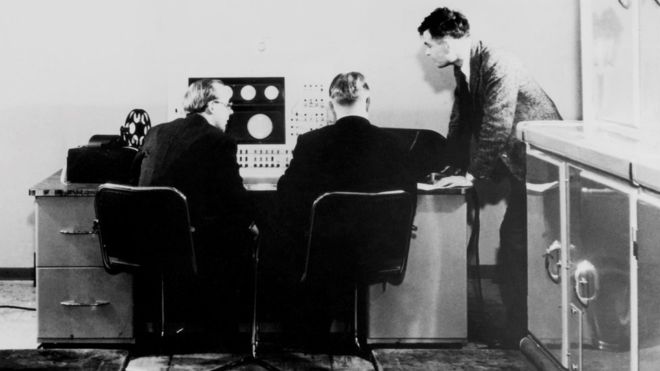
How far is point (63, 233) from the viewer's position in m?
3.68

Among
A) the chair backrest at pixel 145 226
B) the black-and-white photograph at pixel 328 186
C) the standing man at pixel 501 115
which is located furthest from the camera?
the standing man at pixel 501 115

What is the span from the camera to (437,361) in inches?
142

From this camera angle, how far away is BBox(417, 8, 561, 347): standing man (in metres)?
3.77

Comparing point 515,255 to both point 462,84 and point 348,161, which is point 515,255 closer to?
point 462,84

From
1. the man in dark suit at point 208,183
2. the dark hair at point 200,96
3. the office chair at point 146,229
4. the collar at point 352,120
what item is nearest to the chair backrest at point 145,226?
the office chair at point 146,229

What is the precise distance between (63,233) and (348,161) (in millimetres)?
1228

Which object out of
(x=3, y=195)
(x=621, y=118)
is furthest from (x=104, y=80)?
(x=621, y=118)

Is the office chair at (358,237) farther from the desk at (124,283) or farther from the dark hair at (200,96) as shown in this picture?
the dark hair at (200,96)

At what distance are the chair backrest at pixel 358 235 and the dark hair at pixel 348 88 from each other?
42 cm

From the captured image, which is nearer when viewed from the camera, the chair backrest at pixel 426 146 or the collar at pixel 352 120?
the collar at pixel 352 120

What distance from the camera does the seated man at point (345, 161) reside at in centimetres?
330

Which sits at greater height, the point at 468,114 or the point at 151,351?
the point at 468,114

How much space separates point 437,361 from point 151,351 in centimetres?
116

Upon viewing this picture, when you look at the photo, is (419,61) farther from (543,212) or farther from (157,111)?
(543,212)
